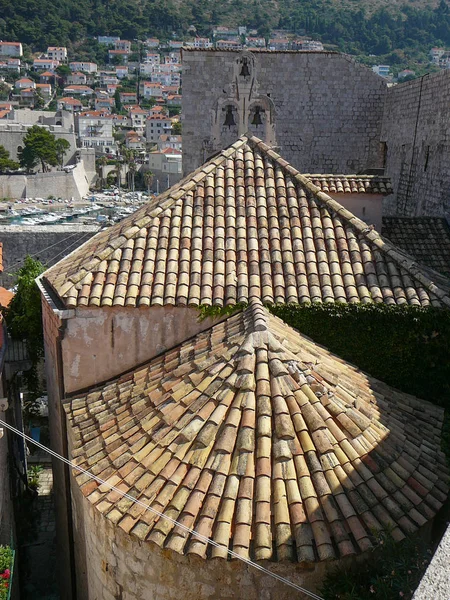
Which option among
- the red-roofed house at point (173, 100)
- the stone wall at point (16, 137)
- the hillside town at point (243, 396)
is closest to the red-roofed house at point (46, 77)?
the red-roofed house at point (173, 100)

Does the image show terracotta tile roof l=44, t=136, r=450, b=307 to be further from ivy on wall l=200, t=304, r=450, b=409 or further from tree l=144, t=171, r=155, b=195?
tree l=144, t=171, r=155, b=195

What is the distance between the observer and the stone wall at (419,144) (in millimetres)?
13844

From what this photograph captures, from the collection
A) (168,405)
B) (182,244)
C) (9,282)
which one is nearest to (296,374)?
(168,405)

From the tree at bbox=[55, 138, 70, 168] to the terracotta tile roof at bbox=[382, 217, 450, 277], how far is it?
78274 millimetres

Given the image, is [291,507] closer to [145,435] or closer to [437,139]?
[145,435]

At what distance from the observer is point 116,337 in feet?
26.0

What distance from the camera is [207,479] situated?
5.58m

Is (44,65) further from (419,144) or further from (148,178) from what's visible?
(419,144)

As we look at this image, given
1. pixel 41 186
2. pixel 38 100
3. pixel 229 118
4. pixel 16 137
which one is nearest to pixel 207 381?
pixel 229 118

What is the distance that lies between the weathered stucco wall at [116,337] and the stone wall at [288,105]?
1298 centimetres

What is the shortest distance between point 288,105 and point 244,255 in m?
13.2

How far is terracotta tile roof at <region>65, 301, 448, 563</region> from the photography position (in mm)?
5320

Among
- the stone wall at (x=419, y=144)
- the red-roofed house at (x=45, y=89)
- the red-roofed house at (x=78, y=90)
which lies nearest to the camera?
the stone wall at (x=419, y=144)

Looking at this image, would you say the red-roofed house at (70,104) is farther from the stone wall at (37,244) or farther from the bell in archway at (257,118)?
the bell in archway at (257,118)
